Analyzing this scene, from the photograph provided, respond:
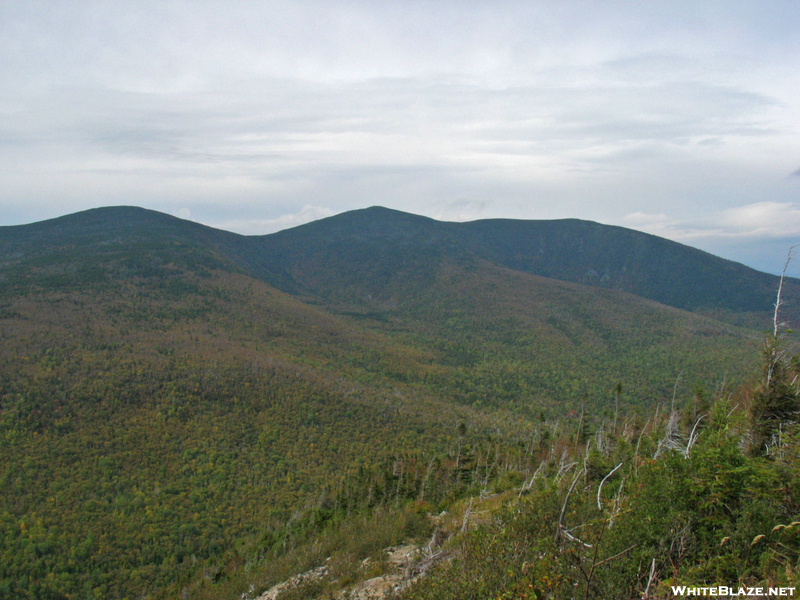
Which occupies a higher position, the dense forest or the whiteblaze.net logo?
the whiteblaze.net logo

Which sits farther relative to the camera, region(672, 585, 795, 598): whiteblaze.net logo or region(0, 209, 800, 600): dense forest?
region(0, 209, 800, 600): dense forest

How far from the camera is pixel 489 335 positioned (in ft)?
469

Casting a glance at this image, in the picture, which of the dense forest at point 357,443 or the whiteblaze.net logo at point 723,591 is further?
the dense forest at point 357,443

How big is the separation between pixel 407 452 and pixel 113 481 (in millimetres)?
36312

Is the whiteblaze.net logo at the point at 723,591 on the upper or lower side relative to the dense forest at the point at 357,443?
upper

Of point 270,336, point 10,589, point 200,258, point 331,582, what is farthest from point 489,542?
point 200,258

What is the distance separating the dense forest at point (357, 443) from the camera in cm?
1014

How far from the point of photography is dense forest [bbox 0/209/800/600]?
1014 cm

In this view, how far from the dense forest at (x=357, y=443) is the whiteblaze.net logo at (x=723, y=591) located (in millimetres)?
248

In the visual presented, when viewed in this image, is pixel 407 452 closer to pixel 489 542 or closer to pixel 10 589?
pixel 10 589

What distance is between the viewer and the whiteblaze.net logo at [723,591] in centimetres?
657

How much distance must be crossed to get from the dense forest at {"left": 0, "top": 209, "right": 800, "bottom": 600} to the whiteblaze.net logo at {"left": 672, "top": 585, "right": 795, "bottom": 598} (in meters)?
0.25

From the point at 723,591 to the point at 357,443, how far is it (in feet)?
195

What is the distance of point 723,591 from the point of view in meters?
7.37
